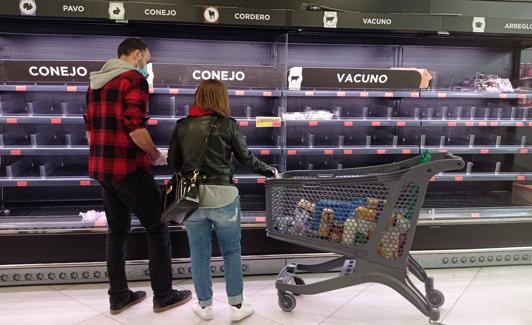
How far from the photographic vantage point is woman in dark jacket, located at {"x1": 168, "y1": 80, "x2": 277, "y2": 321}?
2643 millimetres

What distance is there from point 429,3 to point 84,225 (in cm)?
394

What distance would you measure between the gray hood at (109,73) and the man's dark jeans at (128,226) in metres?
0.61

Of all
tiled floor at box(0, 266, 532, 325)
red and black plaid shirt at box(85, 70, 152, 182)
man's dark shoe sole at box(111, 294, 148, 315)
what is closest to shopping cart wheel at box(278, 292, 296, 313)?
tiled floor at box(0, 266, 532, 325)

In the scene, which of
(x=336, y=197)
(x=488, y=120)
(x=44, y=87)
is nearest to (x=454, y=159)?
(x=336, y=197)

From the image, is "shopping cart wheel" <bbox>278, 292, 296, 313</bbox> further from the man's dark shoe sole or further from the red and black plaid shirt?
the red and black plaid shirt

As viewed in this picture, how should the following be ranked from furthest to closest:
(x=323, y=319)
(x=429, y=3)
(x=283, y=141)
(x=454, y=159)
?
1. (x=429, y=3)
2. (x=283, y=141)
3. (x=323, y=319)
4. (x=454, y=159)

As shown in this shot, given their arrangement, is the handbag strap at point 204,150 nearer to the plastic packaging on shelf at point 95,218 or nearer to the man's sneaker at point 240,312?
the man's sneaker at point 240,312

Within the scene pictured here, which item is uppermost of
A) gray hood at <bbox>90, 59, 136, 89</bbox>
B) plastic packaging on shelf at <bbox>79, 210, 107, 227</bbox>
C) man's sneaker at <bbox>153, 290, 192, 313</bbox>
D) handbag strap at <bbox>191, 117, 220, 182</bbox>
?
gray hood at <bbox>90, 59, 136, 89</bbox>

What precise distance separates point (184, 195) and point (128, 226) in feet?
2.42

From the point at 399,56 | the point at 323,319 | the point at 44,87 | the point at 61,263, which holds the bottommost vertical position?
Answer: the point at 323,319

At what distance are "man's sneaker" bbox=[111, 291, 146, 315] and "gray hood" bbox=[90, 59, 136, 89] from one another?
1.51m

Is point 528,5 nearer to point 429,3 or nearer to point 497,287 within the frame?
point 429,3

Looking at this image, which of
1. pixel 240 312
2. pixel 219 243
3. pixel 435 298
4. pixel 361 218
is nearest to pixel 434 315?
pixel 435 298

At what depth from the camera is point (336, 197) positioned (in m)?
2.78
